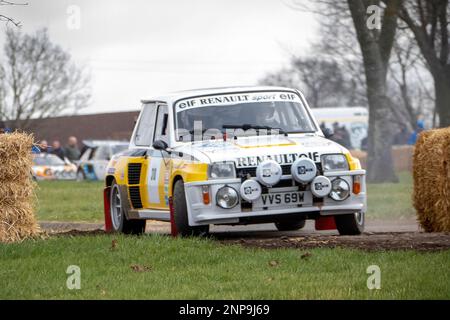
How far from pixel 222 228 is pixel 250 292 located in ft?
27.4

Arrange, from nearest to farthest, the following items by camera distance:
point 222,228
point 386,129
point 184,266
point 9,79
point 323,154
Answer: point 184,266 → point 323,154 → point 222,228 → point 386,129 → point 9,79

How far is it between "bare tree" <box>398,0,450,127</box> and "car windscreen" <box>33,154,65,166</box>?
22.6 metres

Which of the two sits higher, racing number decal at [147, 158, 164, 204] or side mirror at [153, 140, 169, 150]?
side mirror at [153, 140, 169, 150]

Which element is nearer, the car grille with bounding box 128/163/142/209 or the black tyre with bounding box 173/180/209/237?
the black tyre with bounding box 173/180/209/237

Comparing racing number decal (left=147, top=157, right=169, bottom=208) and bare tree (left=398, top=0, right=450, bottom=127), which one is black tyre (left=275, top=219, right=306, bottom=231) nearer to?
racing number decal (left=147, top=157, right=169, bottom=208)

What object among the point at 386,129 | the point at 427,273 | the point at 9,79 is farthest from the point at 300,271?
the point at 9,79

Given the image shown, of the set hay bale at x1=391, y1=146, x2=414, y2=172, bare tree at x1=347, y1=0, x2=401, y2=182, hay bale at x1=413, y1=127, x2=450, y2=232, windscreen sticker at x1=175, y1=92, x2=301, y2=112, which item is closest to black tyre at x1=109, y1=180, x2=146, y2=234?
windscreen sticker at x1=175, y1=92, x2=301, y2=112

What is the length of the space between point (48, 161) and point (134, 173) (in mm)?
35551

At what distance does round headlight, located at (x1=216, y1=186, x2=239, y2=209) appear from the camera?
12328mm

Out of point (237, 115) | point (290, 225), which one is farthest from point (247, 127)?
point (290, 225)

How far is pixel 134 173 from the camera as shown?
14.4m

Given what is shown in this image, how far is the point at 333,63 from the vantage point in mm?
64688

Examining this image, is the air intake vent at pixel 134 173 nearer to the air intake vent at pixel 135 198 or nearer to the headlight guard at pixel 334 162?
the air intake vent at pixel 135 198
